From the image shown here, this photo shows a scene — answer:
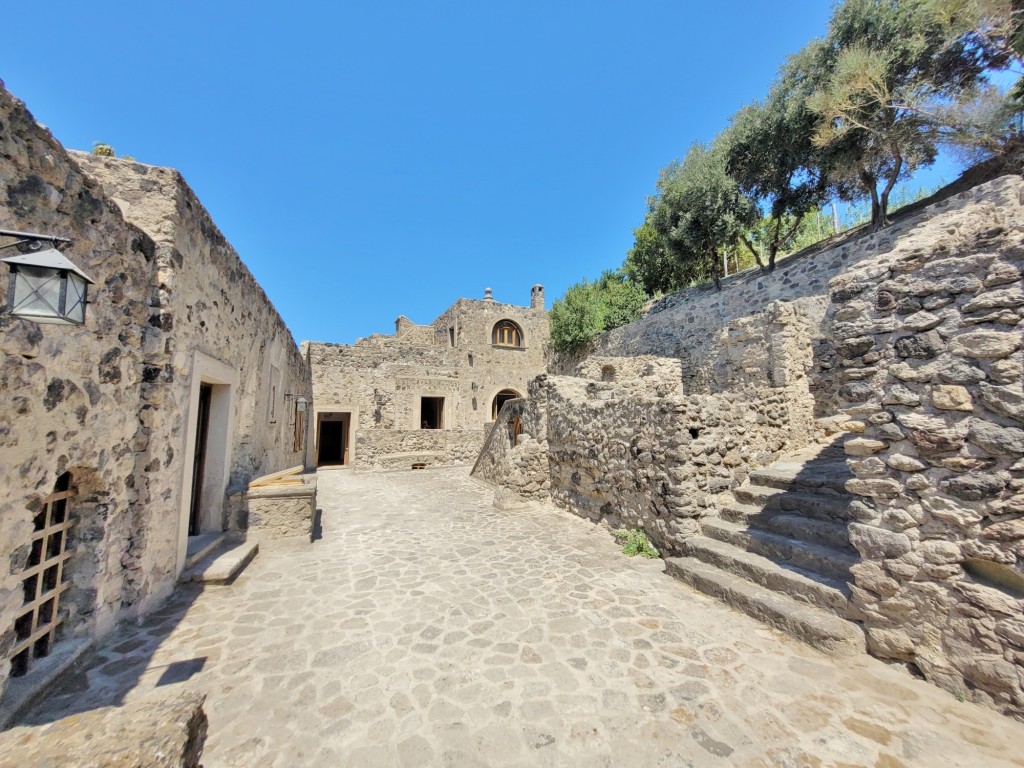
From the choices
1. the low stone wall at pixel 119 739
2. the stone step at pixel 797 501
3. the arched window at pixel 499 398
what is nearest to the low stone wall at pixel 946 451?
the stone step at pixel 797 501

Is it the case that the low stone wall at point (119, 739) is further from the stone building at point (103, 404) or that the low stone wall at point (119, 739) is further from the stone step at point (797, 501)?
the stone step at point (797, 501)

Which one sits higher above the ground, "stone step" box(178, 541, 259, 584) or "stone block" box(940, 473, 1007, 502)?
"stone block" box(940, 473, 1007, 502)

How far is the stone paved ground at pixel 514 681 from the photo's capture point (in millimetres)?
2172

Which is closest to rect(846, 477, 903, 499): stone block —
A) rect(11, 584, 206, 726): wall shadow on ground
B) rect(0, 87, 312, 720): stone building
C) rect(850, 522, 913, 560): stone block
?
rect(850, 522, 913, 560): stone block

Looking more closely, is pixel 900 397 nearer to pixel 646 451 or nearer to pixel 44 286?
pixel 646 451

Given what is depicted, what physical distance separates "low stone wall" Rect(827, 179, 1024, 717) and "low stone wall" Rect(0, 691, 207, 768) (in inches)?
158

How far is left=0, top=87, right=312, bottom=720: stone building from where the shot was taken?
226 cm

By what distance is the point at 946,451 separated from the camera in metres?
2.67

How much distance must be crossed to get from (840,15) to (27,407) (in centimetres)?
1835

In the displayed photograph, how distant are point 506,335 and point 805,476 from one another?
17889mm

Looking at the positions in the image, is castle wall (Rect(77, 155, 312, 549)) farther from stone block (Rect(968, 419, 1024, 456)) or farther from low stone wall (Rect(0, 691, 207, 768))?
stone block (Rect(968, 419, 1024, 456))

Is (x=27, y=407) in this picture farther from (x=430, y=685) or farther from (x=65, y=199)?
(x=430, y=685)

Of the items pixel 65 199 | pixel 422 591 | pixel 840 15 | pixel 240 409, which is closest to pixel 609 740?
pixel 422 591

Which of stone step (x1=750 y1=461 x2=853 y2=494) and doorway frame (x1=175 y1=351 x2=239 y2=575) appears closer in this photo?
stone step (x1=750 y1=461 x2=853 y2=494)
